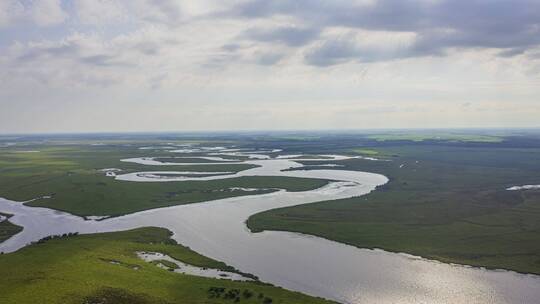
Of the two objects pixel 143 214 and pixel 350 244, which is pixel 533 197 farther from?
pixel 143 214

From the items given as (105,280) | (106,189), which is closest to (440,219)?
(105,280)

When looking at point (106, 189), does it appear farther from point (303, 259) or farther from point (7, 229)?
point (303, 259)

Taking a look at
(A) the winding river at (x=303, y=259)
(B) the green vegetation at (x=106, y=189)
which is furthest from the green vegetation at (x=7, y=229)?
(B) the green vegetation at (x=106, y=189)

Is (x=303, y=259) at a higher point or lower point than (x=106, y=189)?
lower

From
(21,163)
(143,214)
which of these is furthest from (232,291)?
(21,163)

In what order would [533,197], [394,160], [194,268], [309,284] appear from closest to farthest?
[309,284], [194,268], [533,197], [394,160]

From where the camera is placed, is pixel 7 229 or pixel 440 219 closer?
pixel 7 229
